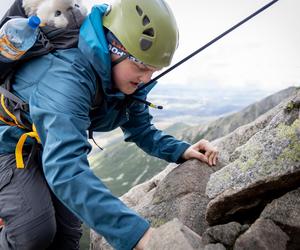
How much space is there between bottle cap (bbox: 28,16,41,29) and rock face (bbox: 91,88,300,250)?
12.1 ft

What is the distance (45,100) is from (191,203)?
378cm

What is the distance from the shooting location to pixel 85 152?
18.0 ft

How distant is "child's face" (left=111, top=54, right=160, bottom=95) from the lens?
6.61 meters

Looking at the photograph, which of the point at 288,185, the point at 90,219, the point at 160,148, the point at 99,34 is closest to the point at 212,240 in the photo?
the point at 288,185

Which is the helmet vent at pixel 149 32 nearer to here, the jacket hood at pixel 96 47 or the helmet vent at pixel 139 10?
the helmet vent at pixel 139 10

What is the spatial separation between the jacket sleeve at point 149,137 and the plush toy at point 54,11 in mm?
2584

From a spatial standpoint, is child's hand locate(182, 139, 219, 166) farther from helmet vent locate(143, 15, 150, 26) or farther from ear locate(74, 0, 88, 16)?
ear locate(74, 0, 88, 16)

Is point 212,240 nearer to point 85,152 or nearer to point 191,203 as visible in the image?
point 191,203

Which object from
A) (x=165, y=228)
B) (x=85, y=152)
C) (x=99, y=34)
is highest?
(x=99, y=34)

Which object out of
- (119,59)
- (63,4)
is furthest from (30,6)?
(119,59)

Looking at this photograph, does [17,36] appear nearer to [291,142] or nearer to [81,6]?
[81,6]

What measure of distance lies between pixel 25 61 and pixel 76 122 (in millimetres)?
1871

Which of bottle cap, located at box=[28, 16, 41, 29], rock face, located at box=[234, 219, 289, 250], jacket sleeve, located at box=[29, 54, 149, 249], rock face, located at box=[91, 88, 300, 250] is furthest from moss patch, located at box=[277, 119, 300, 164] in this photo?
bottle cap, located at box=[28, 16, 41, 29]

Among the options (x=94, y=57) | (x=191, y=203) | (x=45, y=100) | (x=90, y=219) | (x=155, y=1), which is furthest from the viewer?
(x=191, y=203)
